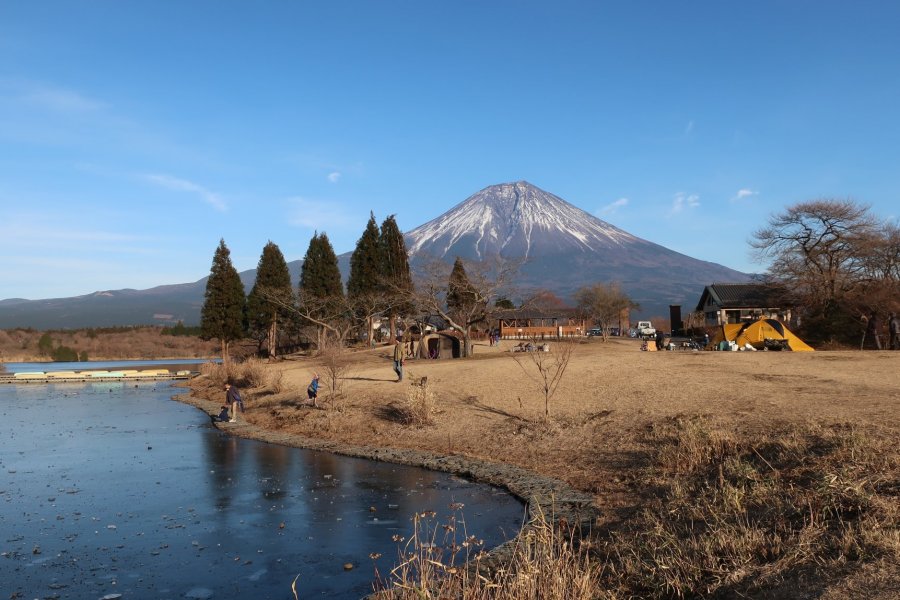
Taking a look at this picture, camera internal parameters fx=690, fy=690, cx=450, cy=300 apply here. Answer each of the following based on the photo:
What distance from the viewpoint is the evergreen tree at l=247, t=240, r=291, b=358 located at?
51.4 meters

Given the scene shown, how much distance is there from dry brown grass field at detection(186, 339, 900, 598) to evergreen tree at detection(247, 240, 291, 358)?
2351 cm

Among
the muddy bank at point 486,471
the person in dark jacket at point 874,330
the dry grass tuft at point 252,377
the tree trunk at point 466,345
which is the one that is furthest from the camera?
the tree trunk at point 466,345

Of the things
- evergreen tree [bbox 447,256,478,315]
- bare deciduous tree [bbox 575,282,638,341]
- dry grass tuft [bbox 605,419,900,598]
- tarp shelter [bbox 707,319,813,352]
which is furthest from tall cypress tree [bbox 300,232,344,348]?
dry grass tuft [bbox 605,419,900,598]

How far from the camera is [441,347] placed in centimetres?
3909

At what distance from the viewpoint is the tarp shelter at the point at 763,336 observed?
105ft

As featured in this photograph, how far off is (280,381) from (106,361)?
61845 millimetres

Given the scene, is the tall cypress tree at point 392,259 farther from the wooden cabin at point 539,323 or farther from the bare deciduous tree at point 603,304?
the bare deciduous tree at point 603,304

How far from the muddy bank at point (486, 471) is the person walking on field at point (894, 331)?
23.8 meters

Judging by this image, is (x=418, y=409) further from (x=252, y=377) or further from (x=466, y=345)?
(x=466, y=345)

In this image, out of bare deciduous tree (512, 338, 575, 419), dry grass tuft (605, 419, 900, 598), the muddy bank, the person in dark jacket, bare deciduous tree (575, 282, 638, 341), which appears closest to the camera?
dry grass tuft (605, 419, 900, 598)

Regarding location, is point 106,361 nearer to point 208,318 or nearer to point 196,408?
point 208,318

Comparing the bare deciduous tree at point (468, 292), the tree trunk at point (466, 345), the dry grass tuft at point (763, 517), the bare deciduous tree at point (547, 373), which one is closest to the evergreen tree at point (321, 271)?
the bare deciduous tree at point (468, 292)

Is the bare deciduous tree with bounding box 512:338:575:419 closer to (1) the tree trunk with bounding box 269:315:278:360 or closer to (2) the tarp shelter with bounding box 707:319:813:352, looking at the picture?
(2) the tarp shelter with bounding box 707:319:813:352

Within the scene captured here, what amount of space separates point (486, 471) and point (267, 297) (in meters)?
38.0
